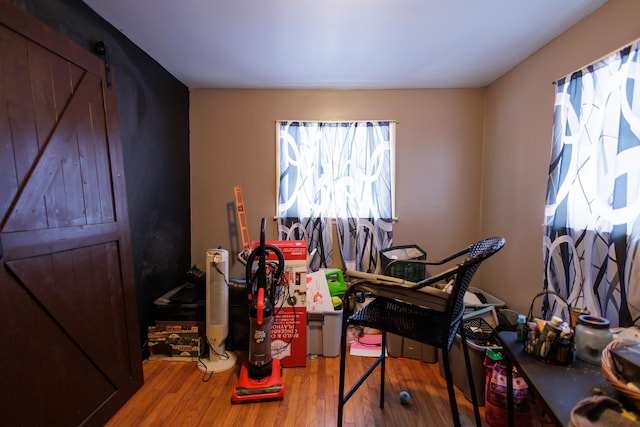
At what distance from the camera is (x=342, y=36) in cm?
190

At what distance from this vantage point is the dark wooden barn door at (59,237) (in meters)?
1.16

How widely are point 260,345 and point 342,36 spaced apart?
2.16m

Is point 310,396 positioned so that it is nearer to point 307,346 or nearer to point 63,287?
point 307,346

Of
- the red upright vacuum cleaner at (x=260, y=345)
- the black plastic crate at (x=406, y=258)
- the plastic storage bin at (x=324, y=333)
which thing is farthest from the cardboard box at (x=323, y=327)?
the black plastic crate at (x=406, y=258)

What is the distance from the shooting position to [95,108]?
1.59 m

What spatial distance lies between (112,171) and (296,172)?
156 centimetres

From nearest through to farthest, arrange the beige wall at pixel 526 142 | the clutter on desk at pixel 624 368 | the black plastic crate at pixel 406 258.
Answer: the clutter on desk at pixel 624 368, the beige wall at pixel 526 142, the black plastic crate at pixel 406 258

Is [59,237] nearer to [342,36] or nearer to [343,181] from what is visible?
[342,36]

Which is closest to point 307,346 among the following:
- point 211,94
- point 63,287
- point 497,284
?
point 63,287

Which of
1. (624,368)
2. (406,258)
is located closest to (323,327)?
(406,258)

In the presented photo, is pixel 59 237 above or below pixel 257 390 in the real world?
above

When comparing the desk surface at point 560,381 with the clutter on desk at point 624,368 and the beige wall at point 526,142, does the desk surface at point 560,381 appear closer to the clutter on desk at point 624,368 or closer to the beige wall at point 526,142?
the clutter on desk at point 624,368

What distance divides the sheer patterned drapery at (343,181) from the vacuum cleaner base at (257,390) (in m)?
1.31

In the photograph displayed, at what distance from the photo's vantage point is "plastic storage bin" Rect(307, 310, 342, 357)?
2191 mm
